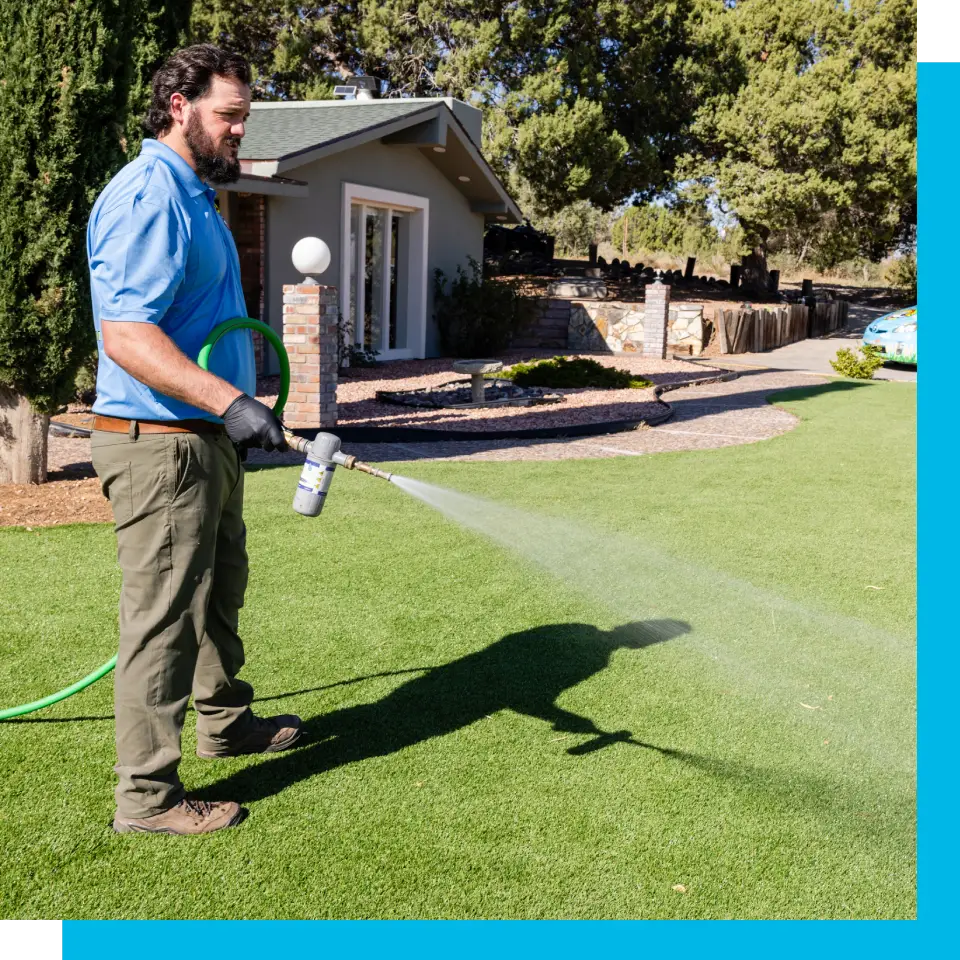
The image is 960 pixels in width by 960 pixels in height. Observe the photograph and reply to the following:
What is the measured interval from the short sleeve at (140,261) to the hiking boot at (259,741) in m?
1.44

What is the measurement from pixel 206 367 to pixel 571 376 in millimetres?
12047

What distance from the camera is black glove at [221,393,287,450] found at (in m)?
2.53

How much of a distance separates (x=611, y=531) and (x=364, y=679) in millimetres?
2800

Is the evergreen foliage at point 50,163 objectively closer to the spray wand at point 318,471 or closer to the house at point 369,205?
the spray wand at point 318,471

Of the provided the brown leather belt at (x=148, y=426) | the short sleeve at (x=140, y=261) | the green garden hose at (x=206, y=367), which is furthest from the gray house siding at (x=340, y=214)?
the short sleeve at (x=140, y=261)

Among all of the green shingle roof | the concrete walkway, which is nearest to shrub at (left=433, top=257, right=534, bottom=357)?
the green shingle roof

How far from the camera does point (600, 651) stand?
432 cm

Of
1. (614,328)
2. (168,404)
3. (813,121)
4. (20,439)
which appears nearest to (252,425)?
(168,404)

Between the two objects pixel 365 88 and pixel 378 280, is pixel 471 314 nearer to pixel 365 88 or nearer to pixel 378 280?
pixel 378 280

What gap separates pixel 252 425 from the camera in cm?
253

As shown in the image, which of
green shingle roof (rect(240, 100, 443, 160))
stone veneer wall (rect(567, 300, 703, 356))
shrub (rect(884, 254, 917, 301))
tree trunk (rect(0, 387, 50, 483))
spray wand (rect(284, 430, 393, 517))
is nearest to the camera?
spray wand (rect(284, 430, 393, 517))

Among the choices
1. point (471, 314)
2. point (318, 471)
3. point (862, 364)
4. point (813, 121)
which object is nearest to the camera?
point (318, 471)

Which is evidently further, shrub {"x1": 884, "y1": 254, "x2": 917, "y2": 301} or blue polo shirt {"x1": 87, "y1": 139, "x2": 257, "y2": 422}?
shrub {"x1": 884, "y1": 254, "x2": 917, "y2": 301}

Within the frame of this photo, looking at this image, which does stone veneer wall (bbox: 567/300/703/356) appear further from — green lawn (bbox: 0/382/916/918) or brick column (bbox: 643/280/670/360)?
green lawn (bbox: 0/382/916/918)
